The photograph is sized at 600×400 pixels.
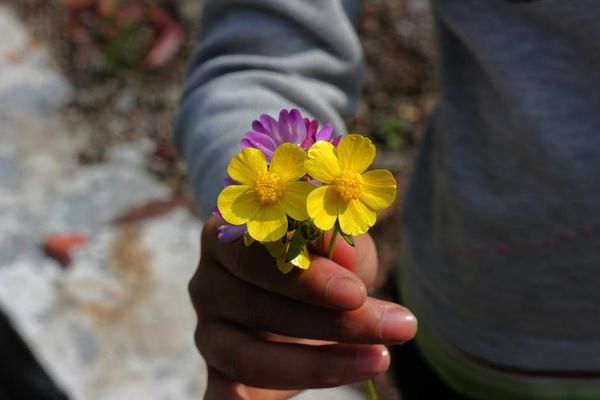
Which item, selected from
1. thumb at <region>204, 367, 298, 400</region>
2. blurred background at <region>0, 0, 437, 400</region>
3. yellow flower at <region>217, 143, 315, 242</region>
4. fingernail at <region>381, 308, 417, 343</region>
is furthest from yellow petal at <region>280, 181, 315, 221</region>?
blurred background at <region>0, 0, 437, 400</region>

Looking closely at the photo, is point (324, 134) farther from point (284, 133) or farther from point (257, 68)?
point (257, 68)

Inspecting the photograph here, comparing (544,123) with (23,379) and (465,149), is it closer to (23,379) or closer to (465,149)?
(465,149)

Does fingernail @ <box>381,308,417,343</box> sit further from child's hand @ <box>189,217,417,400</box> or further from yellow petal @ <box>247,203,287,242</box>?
yellow petal @ <box>247,203,287,242</box>

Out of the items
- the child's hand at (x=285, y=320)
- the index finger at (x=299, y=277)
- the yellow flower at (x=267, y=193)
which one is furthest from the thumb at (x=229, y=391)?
the yellow flower at (x=267, y=193)

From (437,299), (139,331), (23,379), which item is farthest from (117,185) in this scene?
(437,299)

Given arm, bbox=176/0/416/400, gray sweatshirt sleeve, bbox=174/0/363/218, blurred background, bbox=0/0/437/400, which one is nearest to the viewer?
arm, bbox=176/0/416/400

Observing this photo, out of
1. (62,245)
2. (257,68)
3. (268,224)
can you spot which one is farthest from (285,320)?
(62,245)
